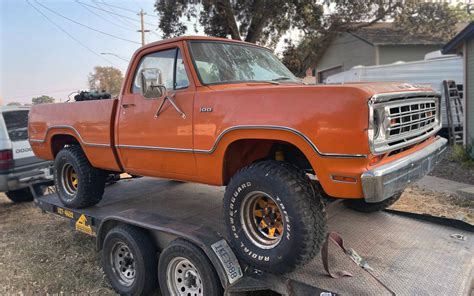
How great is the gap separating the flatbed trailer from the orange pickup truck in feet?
0.52

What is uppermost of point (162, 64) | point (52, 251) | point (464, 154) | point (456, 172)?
point (162, 64)

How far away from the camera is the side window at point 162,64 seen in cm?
397

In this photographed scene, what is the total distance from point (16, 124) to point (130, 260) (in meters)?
4.30

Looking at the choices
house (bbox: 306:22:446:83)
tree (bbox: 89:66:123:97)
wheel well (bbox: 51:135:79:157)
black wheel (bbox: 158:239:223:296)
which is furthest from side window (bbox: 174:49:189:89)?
tree (bbox: 89:66:123:97)

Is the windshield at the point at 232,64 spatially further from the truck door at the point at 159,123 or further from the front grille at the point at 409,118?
the front grille at the point at 409,118

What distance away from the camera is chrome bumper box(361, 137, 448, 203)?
256 cm

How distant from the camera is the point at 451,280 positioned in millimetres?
2910

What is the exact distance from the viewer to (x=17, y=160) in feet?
21.7

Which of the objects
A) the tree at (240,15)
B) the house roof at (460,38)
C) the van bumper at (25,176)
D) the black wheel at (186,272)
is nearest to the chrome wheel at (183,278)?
the black wheel at (186,272)

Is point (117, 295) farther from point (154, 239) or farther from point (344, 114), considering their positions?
point (344, 114)

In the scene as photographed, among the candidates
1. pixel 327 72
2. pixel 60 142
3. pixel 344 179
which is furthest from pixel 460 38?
pixel 327 72

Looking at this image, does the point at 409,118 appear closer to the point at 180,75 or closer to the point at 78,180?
the point at 180,75

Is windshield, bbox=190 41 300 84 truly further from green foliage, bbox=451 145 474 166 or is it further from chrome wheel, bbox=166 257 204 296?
green foliage, bbox=451 145 474 166

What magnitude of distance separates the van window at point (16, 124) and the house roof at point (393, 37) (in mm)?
19389
